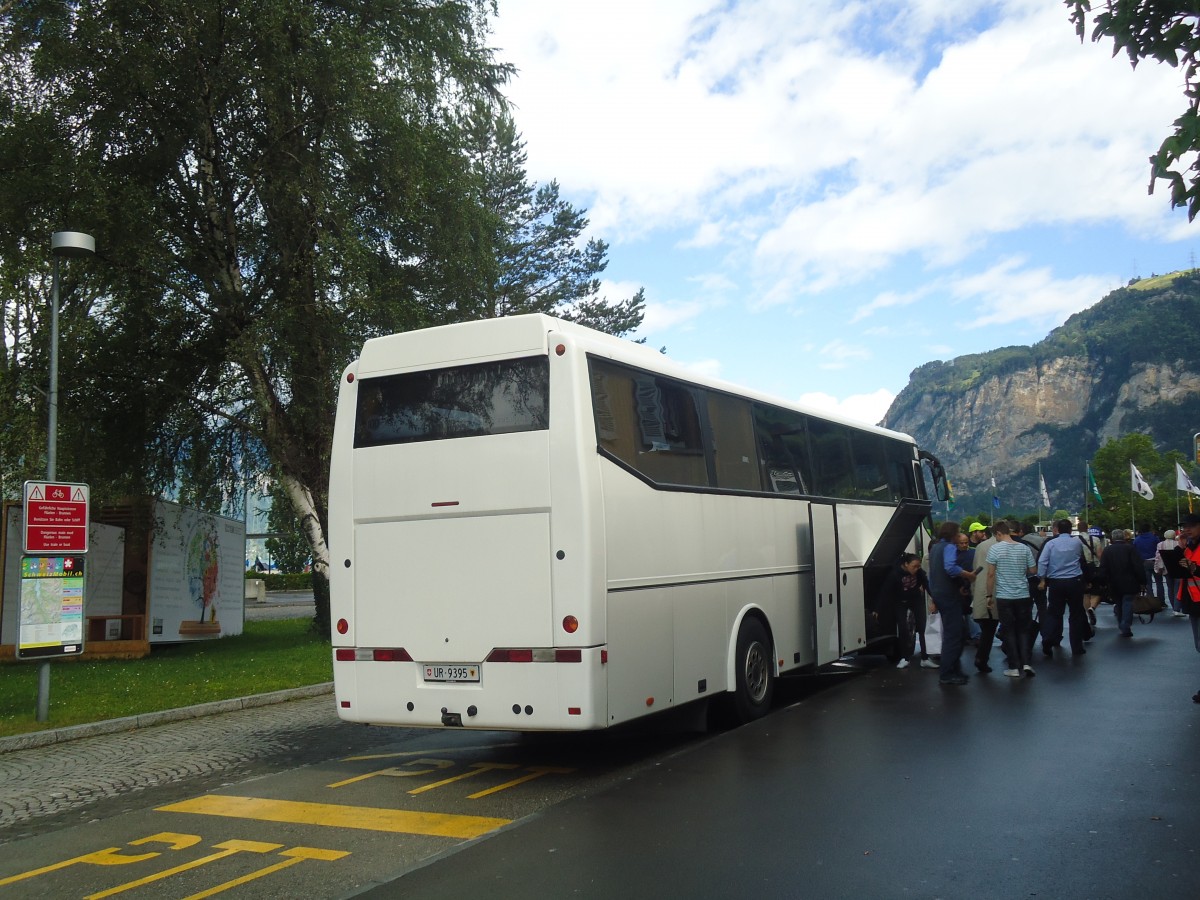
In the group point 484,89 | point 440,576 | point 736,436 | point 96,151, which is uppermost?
point 484,89

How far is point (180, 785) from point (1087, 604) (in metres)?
16.0

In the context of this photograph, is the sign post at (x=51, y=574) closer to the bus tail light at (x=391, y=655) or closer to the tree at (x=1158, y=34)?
the bus tail light at (x=391, y=655)

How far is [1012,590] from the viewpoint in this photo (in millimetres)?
13023

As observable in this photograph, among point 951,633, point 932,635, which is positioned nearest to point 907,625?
point 932,635

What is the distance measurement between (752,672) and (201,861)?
5976mm

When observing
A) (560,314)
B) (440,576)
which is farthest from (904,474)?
(560,314)

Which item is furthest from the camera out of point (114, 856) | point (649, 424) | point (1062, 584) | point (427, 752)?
point (1062, 584)

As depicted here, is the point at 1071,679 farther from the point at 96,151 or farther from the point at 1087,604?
the point at 96,151

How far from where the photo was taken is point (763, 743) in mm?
9398

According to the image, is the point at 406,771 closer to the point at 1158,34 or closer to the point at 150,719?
the point at 150,719

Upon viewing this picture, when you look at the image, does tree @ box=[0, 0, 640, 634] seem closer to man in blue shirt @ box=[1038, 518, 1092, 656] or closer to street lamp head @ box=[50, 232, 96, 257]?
street lamp head @ box=[50, 232, 96, 257]

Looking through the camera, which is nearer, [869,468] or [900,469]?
[869,468]

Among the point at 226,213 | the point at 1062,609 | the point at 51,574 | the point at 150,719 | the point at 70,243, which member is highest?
the point at 226,213

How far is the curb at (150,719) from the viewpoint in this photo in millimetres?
11344
